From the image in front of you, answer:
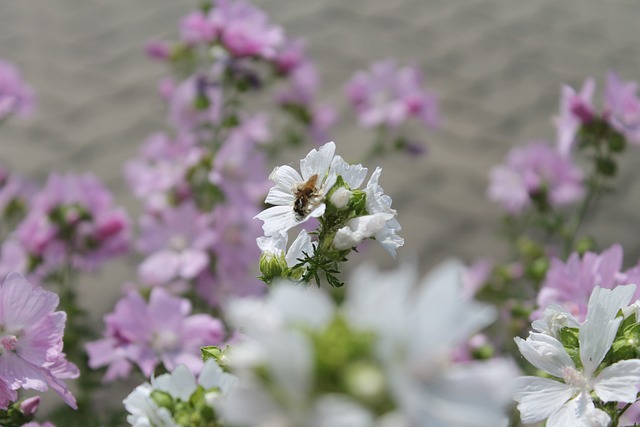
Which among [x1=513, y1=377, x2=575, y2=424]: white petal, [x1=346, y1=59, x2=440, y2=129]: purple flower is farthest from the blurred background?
[x1=513, y1=377, x2=575, y2=424]: white petal

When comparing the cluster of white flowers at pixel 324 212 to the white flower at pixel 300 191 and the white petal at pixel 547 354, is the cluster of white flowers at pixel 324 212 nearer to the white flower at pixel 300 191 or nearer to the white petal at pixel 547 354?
the white flower at pixel 300 191

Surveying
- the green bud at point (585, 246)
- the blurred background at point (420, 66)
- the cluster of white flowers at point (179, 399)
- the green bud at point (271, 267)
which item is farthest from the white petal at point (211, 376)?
the blurred background at point (420, 66)

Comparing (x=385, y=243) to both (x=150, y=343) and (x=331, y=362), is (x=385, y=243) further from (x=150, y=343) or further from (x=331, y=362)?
(x=150, y=343)

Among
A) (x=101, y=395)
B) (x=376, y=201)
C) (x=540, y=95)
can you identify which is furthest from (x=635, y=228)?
(x=376, y=201)

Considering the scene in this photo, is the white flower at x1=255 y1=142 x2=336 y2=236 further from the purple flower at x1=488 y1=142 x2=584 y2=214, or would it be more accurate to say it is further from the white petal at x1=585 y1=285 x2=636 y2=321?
the purple flower at x1=488 y1=142 x2=584 y2=214

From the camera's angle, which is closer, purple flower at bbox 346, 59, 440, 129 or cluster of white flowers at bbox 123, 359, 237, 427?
cluster of white flowers at bbox 123, 359, 237, 427
